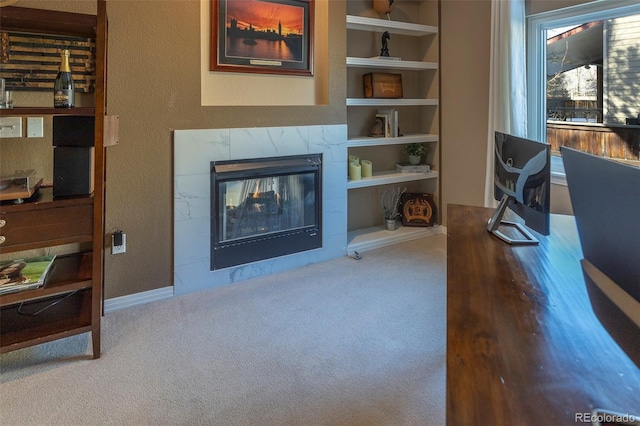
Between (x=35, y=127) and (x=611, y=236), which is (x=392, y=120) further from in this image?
(x=611, y=236)

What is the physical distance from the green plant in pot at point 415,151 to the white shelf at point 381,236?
68 cm

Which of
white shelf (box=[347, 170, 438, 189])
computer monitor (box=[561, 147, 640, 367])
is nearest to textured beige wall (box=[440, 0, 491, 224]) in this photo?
white shelf (box=[347, 170, 438, 189])

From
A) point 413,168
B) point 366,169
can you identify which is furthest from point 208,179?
point 413,168

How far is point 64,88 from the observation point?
6.73 feet

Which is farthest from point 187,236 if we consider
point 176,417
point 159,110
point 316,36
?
point 316,36

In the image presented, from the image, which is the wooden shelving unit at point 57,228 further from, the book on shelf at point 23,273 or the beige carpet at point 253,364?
the beige carpet at point 253,364

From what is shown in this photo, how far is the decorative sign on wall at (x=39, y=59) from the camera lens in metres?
2.28

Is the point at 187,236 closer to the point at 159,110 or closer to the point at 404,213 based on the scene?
the point at 159,110

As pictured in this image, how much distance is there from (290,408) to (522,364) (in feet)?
3.86

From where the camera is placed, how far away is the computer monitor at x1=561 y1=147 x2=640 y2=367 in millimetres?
960

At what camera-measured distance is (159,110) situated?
9.08 ft

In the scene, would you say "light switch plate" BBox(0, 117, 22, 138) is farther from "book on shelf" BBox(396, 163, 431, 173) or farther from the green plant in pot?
the green plant in pot

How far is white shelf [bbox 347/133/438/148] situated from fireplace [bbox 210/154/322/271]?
1.59ft

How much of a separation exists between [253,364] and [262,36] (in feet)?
8.00
